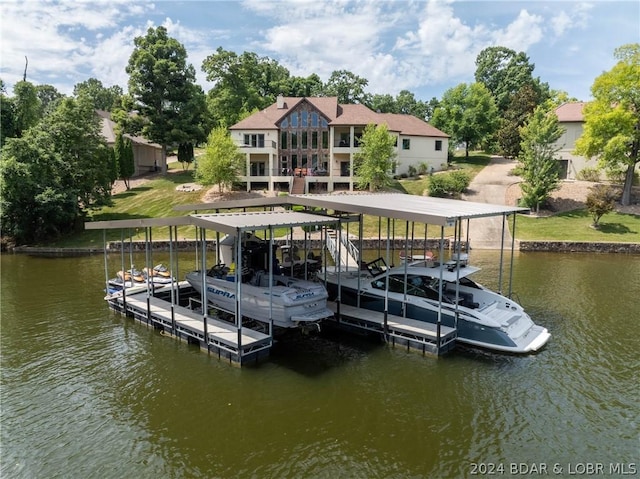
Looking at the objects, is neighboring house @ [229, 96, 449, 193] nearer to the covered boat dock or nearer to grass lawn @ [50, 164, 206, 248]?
grass lawn @ [50, 164, 206, 248]

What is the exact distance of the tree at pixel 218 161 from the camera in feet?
134

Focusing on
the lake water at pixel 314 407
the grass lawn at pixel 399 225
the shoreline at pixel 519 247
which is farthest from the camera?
the grass lawn at pixel 399 225

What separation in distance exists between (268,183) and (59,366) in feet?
111

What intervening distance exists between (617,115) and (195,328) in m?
36.6

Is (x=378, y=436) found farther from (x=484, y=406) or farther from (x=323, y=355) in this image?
(x=323, y=355)

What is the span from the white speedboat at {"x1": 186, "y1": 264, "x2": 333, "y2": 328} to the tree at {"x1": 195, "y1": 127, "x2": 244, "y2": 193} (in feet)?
87.9

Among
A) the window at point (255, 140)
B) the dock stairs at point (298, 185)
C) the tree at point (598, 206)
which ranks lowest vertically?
the tree at point (598, 206)

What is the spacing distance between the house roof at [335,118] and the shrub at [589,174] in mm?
14330

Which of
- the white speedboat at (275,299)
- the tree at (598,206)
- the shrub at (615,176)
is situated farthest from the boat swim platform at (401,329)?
the shrub at (615,176)

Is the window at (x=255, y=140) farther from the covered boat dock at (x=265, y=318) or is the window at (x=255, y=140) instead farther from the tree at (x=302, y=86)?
the covered boat dock at (x=265, y=318)

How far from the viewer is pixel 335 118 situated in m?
46.6

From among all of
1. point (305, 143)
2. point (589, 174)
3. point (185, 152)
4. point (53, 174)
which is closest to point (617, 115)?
point (589, 174)

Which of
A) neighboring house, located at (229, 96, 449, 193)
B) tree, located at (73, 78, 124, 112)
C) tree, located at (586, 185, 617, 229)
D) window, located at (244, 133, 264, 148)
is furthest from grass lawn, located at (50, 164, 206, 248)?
tree, located at (73, 78, 124, 112)

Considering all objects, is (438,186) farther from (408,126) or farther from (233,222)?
(233,222)
